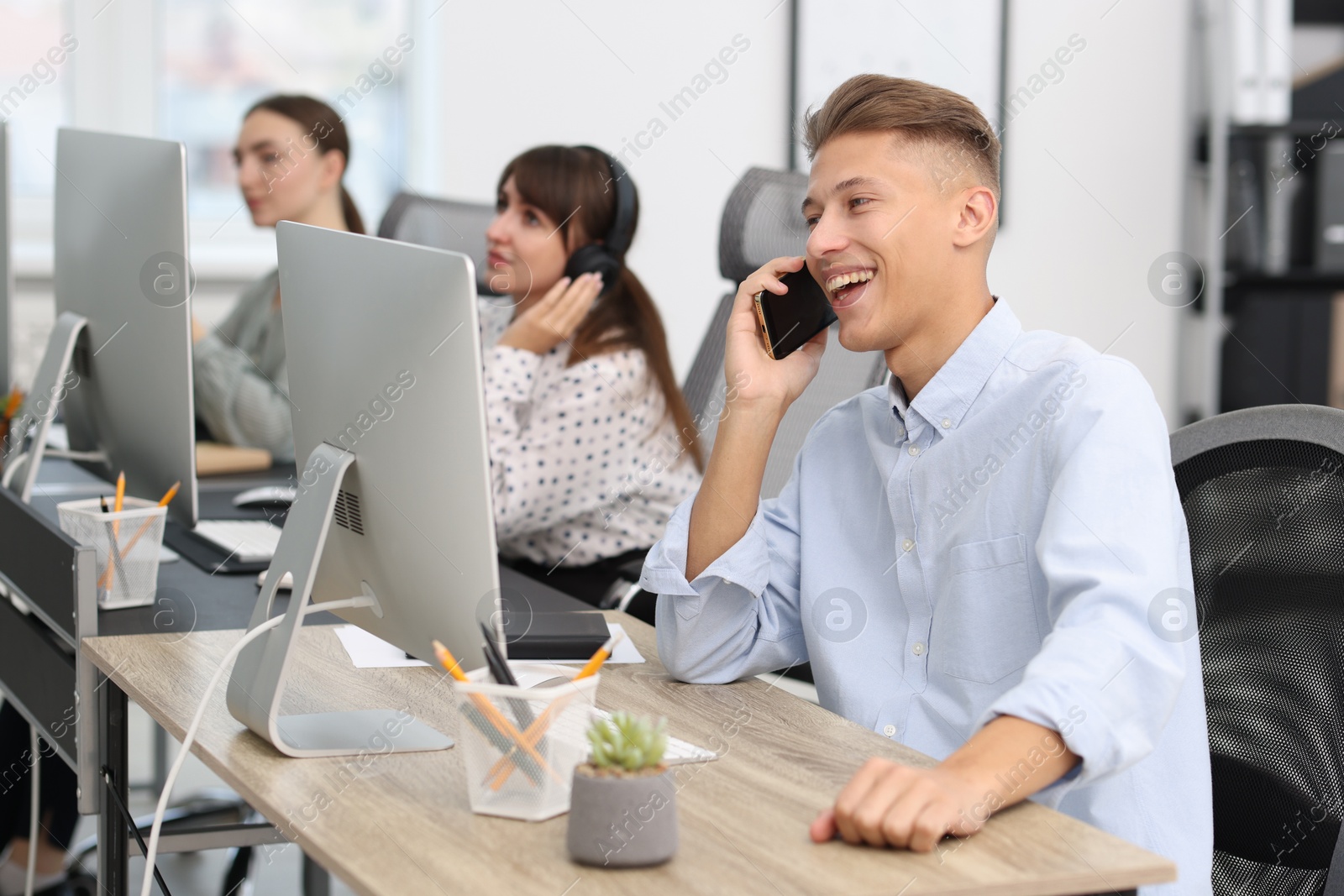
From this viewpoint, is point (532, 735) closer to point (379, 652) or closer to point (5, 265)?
point (379, 652)

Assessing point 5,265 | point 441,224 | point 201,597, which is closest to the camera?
point 201,597

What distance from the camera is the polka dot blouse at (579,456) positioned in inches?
81.1

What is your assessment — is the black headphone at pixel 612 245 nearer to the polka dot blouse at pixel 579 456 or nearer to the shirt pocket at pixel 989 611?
the polka dot blouse at pixel 579 456

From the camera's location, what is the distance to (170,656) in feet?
4.15

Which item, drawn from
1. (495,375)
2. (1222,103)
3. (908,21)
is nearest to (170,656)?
(495,375)

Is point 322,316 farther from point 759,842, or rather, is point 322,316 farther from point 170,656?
point 759,842

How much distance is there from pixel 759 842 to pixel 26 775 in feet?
5.99

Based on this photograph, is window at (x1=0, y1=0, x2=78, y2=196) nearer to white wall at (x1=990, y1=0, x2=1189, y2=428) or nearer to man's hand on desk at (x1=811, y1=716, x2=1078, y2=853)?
white wall at (x1=990, y1=0, x2=1189, y2=428)

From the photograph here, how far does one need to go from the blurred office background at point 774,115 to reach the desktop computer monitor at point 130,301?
190 centimetres

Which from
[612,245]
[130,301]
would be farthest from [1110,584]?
[612,245]

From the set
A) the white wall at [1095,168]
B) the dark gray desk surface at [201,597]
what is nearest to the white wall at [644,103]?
the white wall at [1095,168]

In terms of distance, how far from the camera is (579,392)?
81.1 inches

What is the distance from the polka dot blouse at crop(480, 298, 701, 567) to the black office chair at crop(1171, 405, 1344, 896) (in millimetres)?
1019

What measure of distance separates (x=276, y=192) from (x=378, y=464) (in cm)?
179
